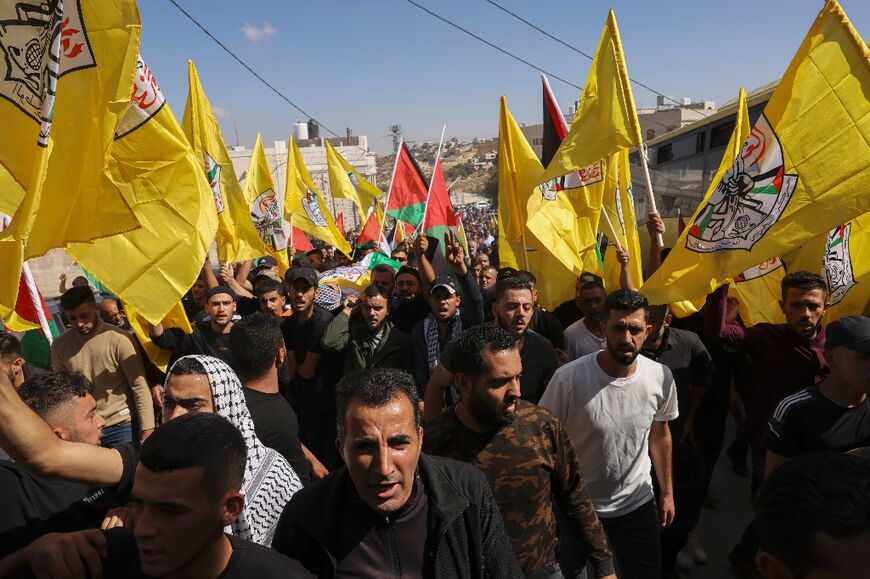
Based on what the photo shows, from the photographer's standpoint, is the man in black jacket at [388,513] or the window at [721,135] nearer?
the man in black jacket at [388,513]

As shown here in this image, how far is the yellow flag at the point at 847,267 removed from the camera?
4020mm

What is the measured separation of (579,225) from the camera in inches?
209

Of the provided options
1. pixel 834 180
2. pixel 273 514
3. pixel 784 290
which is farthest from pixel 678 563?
pixel 273 514

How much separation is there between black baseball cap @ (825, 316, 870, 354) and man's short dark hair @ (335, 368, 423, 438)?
6.31 feet

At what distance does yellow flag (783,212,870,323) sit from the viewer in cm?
402

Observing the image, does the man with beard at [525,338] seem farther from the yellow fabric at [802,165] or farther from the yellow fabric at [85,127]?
the yellow fabric at [85,127]

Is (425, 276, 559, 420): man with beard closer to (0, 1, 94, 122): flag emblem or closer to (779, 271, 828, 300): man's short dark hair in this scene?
(779, 271, 828, 300): man's short dark hair

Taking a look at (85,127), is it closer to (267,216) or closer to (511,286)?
(511,286)

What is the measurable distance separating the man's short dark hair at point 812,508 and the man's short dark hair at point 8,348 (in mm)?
3773

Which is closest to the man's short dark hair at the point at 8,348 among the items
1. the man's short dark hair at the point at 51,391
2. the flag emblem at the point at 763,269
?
the man's short dark hair at the point at 51,391

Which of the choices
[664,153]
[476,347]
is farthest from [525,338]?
[664,153]

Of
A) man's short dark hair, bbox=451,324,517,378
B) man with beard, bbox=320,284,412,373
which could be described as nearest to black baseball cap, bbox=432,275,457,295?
man with beard, bbox=320,284,412,373

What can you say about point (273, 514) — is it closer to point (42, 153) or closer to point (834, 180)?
point (42, 153)

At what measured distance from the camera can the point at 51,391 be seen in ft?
7.98
